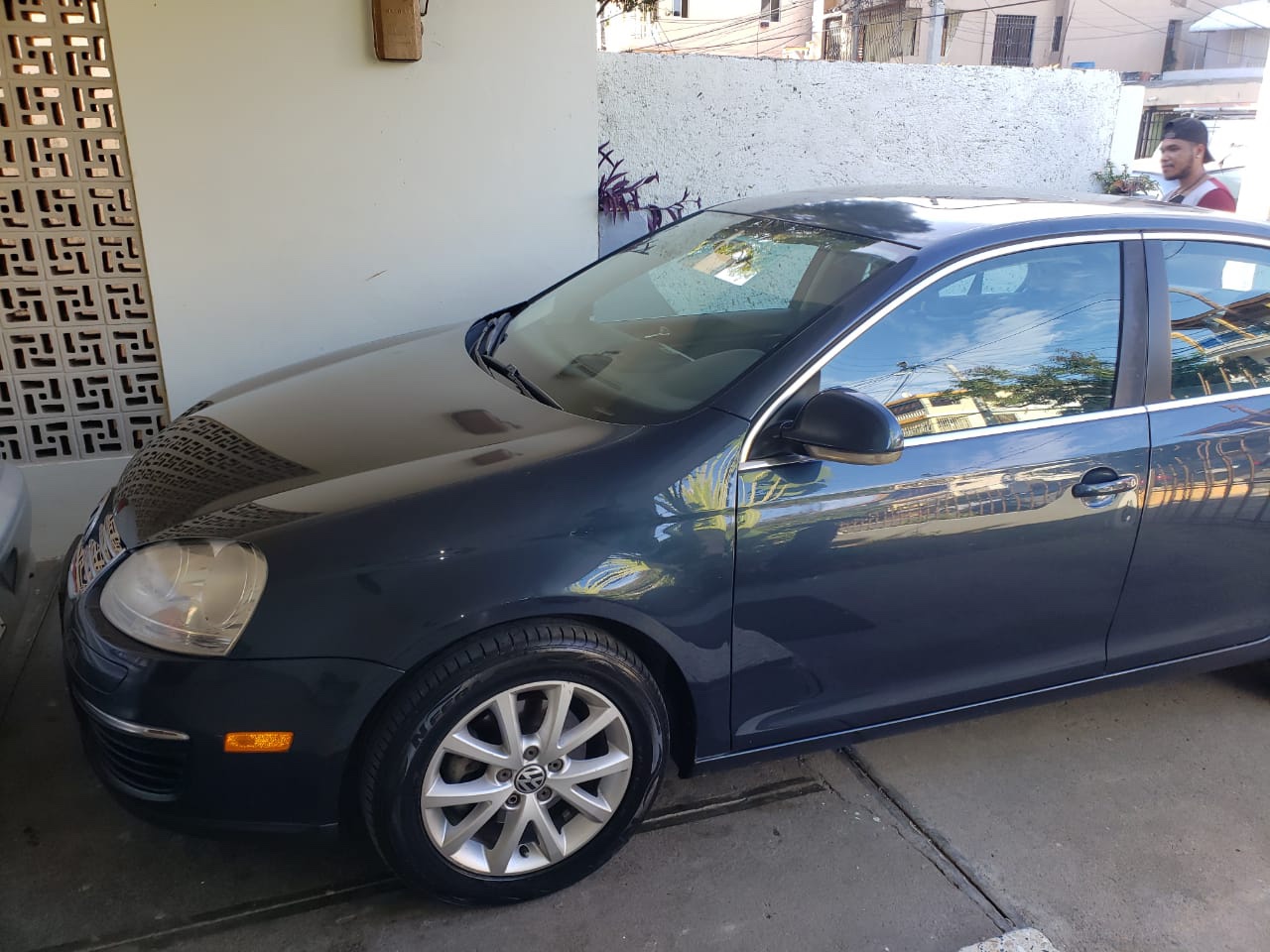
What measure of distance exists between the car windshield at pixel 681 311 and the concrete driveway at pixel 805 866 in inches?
46.6

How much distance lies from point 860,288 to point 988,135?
498 centimetres

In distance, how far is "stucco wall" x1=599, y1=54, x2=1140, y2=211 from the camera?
5875mm

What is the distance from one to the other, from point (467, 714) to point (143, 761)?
71cm

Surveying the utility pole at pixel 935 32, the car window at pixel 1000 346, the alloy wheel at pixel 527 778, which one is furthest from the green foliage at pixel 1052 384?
the utility pole at pixel 935 32

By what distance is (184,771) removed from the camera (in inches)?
83.4

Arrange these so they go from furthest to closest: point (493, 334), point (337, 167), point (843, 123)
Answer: point (843, 123) → point (337, 167) → point (493, 334)

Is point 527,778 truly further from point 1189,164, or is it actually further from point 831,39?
point 831,39

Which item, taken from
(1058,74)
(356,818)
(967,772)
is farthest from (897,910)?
(1058,74)

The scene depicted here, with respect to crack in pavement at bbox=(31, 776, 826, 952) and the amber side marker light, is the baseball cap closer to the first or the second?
crack in pavement at bbox=(31, 776, 826, 952)

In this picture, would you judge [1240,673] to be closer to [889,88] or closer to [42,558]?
[889,88]

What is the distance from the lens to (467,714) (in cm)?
217

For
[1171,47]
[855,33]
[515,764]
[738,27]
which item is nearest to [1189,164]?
[515,764]

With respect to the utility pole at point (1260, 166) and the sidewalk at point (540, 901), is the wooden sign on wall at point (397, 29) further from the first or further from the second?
the utility pole at point (1260, 166)

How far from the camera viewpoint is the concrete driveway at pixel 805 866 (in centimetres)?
236
